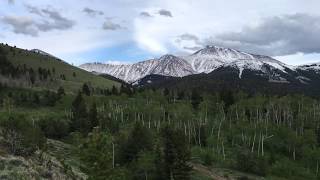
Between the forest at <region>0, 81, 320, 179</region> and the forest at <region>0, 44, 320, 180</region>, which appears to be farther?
the forest at <region>0, 81, 320, 179</region>

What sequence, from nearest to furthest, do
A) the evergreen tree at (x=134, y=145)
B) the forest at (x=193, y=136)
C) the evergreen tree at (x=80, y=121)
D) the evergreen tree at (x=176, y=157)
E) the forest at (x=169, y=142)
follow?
the forest at (x=169, y=142) < the evergreen tree at (x=176, y=157) < the forest at (x=193, y=136) < the evergreen tree at (x=134, y=145) < the evergreen tree at (x=80, y=121)

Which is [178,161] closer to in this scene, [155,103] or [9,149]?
[9,149]

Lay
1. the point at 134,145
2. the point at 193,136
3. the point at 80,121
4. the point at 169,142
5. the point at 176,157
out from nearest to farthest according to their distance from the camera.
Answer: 1. the point at 169,142
2. the point at 176,157
3. the point at 134,145
4. the point at 80,121
5. the point at 193,136

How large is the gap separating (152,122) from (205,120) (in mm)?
19097

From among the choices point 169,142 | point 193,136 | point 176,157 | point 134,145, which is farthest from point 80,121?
point 176,157

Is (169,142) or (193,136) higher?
(169,142)

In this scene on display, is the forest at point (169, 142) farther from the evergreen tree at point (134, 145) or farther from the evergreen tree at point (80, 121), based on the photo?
the evergreen tree at point (134, 145)

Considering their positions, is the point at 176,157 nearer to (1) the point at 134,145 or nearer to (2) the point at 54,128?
(1) the point at 134,145

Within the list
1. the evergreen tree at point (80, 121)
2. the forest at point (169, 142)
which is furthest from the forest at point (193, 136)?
the forest at point (169, 142)

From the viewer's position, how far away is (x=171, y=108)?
18238 centimetres

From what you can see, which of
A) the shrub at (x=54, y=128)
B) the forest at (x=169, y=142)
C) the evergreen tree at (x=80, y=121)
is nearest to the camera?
the forest at (x=169, y=142)

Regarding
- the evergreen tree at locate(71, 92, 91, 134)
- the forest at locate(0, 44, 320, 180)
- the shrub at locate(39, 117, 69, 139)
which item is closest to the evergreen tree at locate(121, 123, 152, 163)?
the forest at locate(0, 44, 320, 180)

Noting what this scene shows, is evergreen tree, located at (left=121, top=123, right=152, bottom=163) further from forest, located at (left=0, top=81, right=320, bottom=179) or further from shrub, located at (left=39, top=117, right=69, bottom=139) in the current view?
shrub, located at (left=39, top=117, right=69, bottom=139)

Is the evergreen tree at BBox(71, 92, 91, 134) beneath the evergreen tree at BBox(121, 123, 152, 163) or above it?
above
